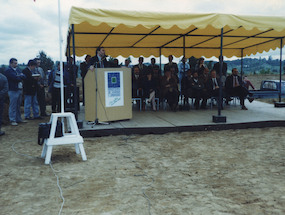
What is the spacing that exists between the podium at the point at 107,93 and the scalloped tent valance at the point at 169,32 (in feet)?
3.70

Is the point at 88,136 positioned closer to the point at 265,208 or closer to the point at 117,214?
the point at 117,214

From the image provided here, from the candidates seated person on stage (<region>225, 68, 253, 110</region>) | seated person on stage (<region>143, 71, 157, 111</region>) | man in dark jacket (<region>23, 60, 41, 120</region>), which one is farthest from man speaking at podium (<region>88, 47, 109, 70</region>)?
seated person on stage (<region>225, 68, 253, 110</region>)

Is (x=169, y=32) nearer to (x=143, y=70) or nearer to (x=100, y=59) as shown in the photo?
(x=143, y=70)

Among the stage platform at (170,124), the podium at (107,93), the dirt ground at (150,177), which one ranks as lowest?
the dirt ground at (150,177)

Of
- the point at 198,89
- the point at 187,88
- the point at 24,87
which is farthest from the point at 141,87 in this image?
the point at 24,87

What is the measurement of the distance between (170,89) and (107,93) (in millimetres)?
2952

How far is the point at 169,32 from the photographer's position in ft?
30.1

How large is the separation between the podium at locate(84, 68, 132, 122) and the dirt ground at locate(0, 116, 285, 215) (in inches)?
38.2

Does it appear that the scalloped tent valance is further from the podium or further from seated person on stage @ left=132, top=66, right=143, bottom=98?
seated person on stage @ left=132, top=66, right=143, bottom=98

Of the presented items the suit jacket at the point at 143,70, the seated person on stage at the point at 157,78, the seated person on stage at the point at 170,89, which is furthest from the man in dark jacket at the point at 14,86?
the seated person on stage at the point at 170,89

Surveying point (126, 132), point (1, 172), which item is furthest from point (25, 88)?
point (1, 172)

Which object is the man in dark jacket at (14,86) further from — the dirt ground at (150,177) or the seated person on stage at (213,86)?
the seated person on stage at (213,86)

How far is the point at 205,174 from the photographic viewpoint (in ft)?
12.3

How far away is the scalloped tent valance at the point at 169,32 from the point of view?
19.9ft
